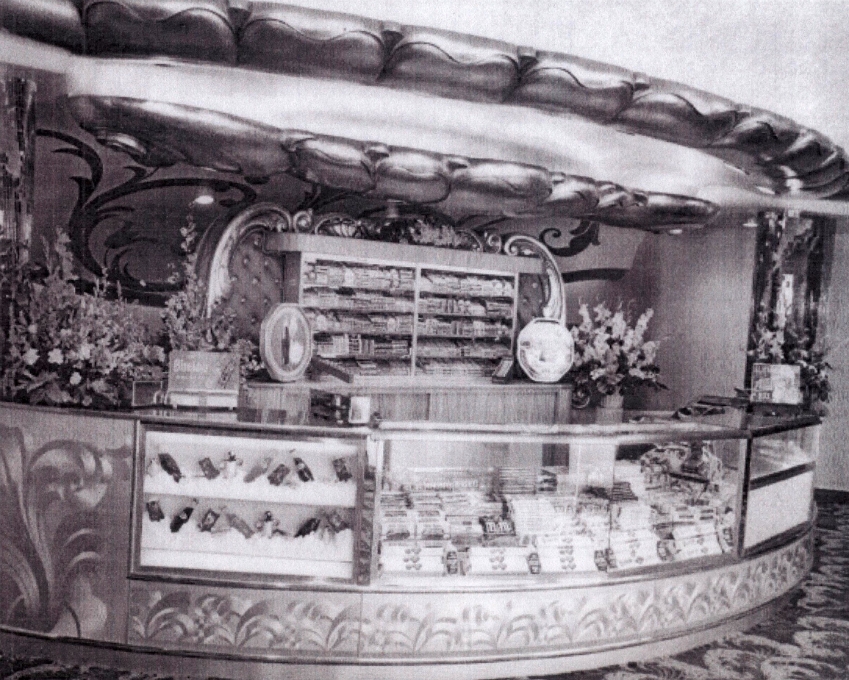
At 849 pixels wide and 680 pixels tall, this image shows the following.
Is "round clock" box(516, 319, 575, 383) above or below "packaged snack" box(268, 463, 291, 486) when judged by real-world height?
above

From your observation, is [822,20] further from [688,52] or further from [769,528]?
[769,528]

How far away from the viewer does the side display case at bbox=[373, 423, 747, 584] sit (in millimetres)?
3439

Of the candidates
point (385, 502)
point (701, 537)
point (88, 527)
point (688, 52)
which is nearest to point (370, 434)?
point (385, 502)

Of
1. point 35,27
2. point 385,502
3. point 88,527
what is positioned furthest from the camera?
point 385,502

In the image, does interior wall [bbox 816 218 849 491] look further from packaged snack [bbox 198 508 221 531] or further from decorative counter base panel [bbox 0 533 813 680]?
packaged snack [bbox 198 508 221 531]

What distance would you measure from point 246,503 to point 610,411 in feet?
7.42

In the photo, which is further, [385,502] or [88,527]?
[385,502]

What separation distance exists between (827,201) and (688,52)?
370 centimetres

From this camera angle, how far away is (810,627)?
414 centimetres

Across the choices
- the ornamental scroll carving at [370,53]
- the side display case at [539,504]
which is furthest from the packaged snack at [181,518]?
the ornamental scroll carving at [370,53]

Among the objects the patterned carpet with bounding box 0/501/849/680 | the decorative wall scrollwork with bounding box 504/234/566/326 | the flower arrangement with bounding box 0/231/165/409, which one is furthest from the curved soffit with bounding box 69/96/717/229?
the patterned carpet with bounding box 0/501/849/680

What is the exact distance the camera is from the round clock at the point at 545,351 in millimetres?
6719

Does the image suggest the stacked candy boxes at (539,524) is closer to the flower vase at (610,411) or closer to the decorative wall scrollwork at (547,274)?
the flower vase at (610,411)

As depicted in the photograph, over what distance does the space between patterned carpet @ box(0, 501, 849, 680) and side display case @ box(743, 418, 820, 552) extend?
0.42 meters
